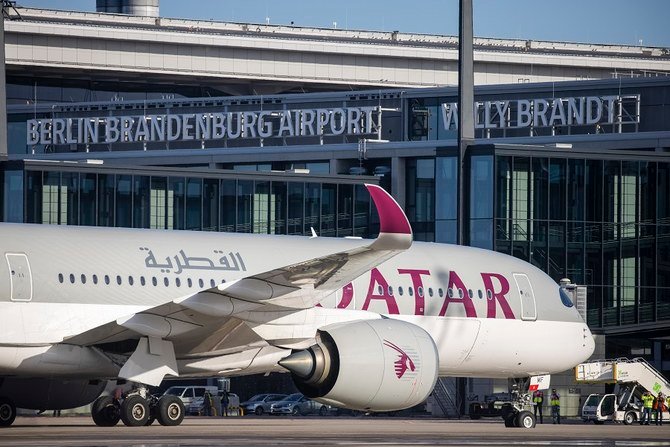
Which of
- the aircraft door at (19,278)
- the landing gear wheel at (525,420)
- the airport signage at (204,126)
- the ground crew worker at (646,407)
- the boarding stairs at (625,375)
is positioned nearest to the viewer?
the aircraft door at (19,278)

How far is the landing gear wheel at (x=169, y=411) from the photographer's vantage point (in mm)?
27312

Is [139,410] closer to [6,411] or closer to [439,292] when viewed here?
[6,411]

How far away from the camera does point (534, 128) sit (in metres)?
Result: 61.7

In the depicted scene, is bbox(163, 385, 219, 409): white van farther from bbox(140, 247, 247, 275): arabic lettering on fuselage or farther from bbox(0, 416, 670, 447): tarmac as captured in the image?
bbox(140, 247, 247, 275): arabic lettering on fuselage

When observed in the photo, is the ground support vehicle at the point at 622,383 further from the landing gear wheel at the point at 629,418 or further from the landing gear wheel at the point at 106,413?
the landing gear wheel at the point at 106,413

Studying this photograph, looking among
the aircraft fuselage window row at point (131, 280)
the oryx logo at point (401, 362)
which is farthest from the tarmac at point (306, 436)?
the aircraft fuselage window row at point (131, 280)

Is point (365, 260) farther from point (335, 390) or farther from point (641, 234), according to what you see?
point (641, 234)

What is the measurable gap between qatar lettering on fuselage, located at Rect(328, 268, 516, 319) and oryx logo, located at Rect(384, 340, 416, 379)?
5.39 metres

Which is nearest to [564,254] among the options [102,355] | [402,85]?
[102,355]

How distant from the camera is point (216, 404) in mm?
50250

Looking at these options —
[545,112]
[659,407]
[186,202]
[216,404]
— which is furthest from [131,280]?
[545,112]

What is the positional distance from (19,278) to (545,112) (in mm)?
38827

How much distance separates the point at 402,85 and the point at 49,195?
158 feet

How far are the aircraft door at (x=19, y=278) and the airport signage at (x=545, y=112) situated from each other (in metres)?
37.6
